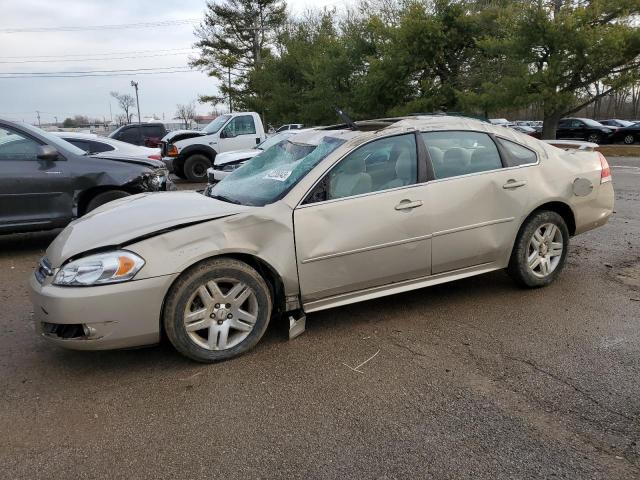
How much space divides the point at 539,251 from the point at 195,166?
1185 cm

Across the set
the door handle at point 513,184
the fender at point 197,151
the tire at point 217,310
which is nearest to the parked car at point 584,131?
the fender at point 197,151

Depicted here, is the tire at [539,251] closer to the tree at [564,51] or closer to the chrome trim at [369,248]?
the chrome trim at [369,248]

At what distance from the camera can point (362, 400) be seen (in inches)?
119

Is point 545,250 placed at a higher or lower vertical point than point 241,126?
lower

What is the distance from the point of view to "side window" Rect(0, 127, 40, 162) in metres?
6.46

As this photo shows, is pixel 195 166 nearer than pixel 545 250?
No

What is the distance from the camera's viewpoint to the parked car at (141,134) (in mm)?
18705

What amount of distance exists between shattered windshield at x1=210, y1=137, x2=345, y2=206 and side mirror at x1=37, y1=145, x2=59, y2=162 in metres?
3.08

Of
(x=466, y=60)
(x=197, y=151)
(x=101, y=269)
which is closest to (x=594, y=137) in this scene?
(x=466, y=60)

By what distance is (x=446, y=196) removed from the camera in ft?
13.5

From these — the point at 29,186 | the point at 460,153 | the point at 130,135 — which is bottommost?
the point at 29,186

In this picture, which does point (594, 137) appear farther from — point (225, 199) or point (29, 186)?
point (225, 199)

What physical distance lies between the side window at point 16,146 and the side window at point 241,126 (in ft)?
29.2

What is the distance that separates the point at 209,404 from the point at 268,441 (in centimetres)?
52
